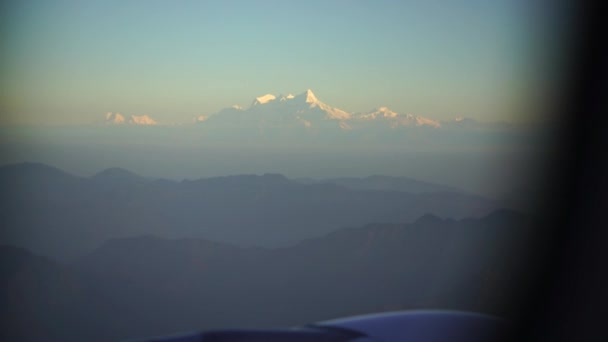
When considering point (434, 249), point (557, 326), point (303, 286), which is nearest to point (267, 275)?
point (303, 286)

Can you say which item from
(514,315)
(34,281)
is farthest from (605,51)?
(34,281)

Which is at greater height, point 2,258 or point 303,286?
point 2,258

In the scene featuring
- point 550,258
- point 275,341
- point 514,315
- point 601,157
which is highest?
point 601,157

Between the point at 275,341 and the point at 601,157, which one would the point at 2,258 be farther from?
the point at 601,157

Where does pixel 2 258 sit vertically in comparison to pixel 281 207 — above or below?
below

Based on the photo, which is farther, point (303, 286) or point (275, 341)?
point (303, 286)

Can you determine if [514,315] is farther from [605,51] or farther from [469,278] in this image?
[605,51]

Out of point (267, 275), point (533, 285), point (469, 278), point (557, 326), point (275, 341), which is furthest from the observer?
point (267, 275)

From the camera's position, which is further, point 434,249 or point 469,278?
point 434,249

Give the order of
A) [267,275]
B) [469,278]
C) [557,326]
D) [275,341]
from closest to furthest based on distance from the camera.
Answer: [275,341] → [557,326] → [469,278] → [267,275]
